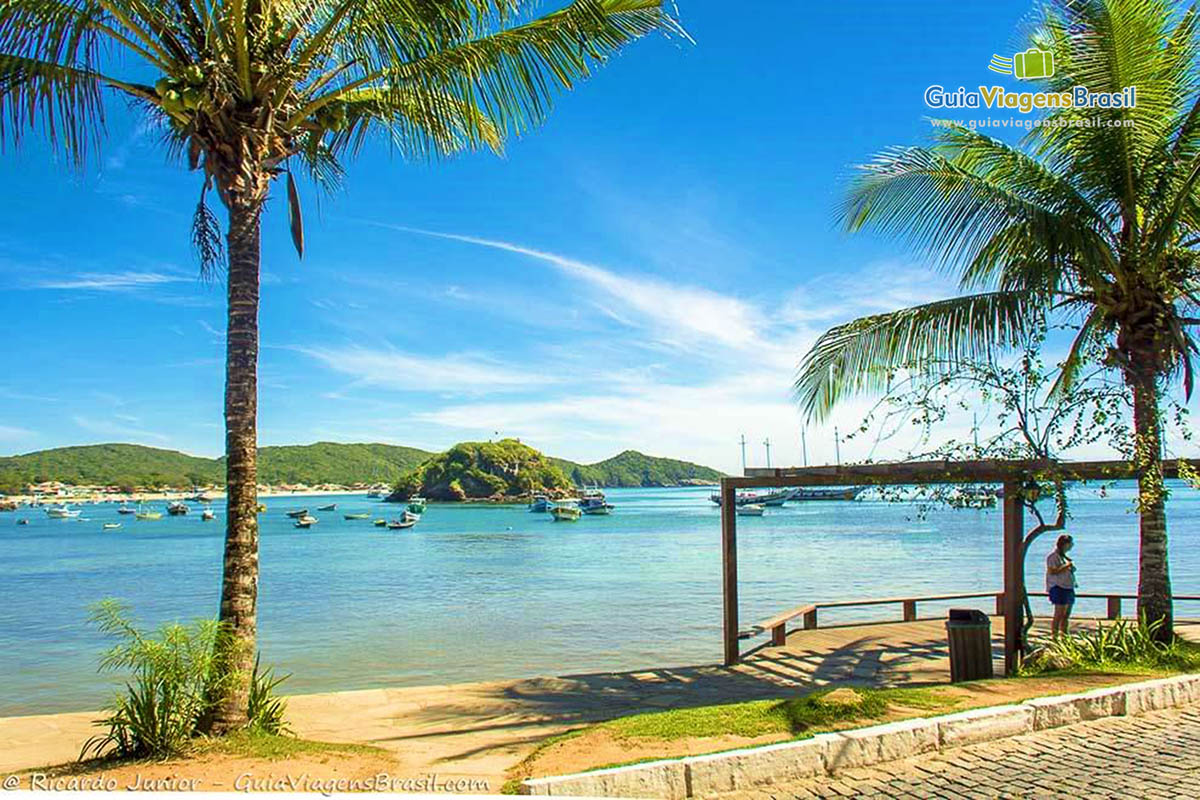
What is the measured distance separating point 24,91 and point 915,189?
9457 mm

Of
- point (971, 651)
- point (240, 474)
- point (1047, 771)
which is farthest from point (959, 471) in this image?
point (240, 474)

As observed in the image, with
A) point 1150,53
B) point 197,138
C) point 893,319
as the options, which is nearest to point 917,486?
point 893,319

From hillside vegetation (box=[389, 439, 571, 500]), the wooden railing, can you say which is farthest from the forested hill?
the wooden railing

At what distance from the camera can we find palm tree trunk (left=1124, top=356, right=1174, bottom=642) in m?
9.62

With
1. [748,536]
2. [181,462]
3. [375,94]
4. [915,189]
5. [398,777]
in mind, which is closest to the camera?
[398,777]

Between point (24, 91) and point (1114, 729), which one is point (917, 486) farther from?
point (24, 91)

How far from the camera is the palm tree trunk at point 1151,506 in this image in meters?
9.62

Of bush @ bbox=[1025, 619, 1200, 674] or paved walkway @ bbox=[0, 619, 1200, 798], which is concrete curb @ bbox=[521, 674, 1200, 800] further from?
bush @ bbox=[1025, 619, 1200, 674]

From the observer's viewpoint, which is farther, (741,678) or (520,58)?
(741,678)

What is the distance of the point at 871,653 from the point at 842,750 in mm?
6695

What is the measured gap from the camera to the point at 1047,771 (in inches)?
219

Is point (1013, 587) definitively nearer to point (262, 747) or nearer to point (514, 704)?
point (514, 704)

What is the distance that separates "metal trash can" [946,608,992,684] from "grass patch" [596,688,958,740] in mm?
2039

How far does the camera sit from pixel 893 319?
1059 cm
